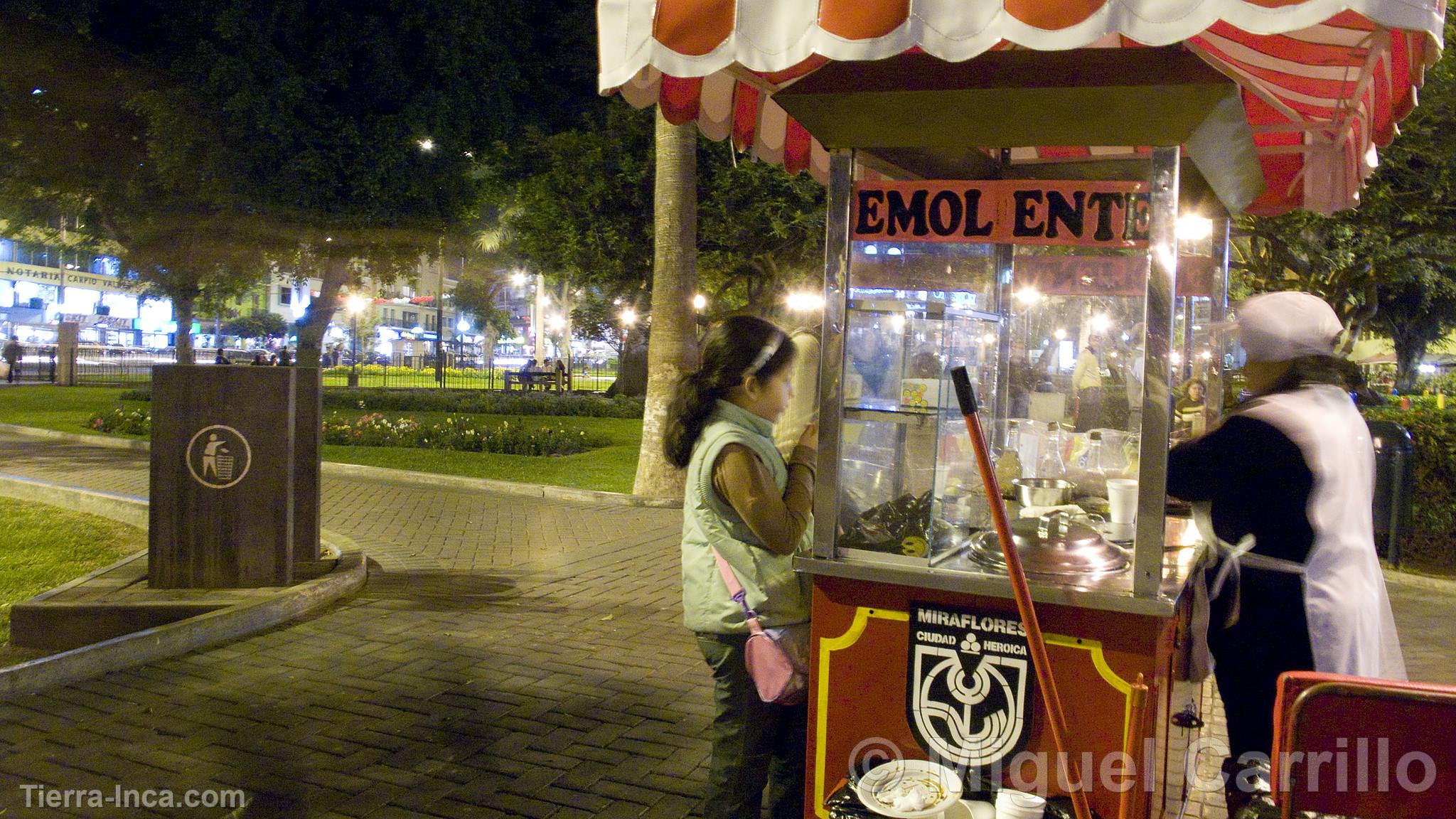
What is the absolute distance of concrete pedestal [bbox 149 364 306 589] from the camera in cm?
627

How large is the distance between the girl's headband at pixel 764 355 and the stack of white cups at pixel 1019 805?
4.44 feet

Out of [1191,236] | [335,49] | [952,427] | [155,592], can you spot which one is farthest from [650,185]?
[952,427]

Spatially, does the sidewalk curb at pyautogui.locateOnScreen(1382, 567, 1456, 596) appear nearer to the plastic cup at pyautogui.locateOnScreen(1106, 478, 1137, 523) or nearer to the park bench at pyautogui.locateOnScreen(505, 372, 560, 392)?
the plastic cup at pyautogui.locateOnScreen(1106, 478, 1137, 523)

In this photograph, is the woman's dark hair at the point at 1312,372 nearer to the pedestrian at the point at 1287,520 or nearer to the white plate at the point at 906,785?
the pedestrian at the point at 1287,520

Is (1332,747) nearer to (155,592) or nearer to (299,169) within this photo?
(155,592)

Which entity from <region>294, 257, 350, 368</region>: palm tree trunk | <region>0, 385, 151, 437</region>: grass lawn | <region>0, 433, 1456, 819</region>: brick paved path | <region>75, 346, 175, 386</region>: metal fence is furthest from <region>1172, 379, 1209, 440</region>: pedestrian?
<region>75, 346, 175, 386</region>: metal fence

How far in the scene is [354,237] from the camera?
17891mm

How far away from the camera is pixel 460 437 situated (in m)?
15.9

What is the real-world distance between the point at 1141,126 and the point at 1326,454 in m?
1.10

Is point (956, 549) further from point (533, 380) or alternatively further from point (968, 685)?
point (533, 380)

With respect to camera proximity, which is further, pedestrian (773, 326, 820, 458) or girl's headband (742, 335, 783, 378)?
pedestrian (773, 326, 820, 458)

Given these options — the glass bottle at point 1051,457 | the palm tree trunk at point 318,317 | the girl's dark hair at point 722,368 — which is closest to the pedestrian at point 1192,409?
the glass bottle at point 1051,457

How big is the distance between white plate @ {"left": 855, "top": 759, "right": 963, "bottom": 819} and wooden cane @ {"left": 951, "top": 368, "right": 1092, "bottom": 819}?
0.32 m

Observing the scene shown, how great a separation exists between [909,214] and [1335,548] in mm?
1575
